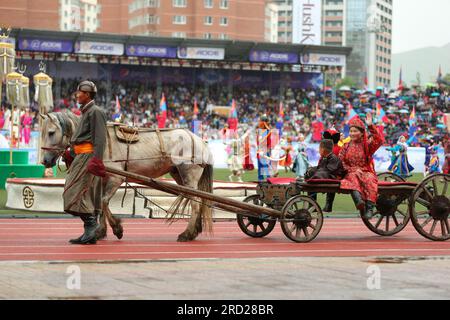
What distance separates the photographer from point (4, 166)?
24078mm

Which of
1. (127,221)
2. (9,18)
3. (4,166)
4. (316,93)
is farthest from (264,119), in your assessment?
(9,18)

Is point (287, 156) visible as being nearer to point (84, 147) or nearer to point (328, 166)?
point (328, 166)

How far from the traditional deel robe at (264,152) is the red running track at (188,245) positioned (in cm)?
1286

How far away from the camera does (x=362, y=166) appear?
1366 centimetres

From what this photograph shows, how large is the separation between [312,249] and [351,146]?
2168 mm

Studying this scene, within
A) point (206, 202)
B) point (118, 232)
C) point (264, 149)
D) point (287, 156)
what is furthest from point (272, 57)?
point (118, 232)

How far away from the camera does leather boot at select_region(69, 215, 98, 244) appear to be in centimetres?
1258

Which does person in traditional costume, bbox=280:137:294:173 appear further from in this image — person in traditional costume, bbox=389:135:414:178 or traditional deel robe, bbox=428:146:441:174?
traditional deel robe, bbox=428:146:441:174

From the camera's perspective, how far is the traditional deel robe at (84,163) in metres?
12.4

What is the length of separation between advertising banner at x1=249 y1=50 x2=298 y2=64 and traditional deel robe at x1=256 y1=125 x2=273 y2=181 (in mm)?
A: 43931

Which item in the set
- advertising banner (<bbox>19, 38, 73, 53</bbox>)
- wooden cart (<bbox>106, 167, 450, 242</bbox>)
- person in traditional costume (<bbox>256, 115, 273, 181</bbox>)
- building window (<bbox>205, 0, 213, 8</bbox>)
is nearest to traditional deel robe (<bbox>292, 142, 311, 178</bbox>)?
person in traditional costume (<bbox>256, 115, 273, 181</bbox>)

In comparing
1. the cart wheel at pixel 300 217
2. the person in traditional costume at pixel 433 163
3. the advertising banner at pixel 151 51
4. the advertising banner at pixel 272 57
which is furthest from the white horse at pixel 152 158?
the advertising banner at pixel 272 57

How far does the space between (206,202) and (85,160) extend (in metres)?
1.87
